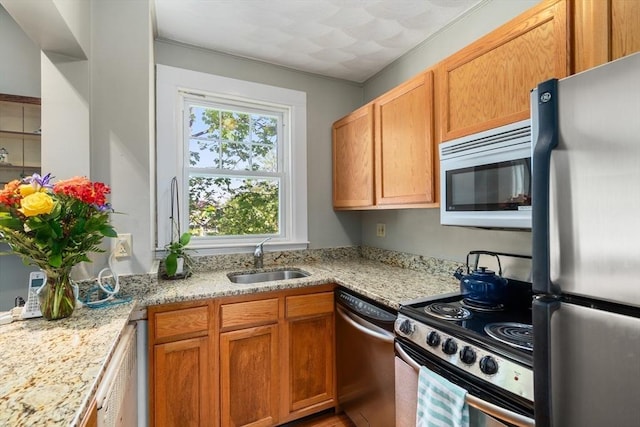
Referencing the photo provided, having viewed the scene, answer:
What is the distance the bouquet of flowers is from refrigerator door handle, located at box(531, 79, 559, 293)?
59.5 inches

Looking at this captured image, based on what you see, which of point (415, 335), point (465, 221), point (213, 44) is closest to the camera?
point (415, 335)

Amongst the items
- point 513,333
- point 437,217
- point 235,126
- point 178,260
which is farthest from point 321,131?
point 513,333

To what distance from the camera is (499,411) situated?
0.92m

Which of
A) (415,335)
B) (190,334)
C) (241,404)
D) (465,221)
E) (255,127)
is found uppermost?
(255,127)

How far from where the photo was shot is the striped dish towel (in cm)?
102

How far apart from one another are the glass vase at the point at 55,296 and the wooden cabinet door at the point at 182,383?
470mm

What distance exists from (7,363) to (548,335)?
1.45 m

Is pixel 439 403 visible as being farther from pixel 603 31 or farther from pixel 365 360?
pixel 603 31

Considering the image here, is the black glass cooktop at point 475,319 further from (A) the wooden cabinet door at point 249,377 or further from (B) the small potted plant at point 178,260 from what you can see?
(B) the small potted plant at point 178,260

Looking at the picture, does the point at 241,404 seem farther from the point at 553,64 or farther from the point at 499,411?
the point at 553,64

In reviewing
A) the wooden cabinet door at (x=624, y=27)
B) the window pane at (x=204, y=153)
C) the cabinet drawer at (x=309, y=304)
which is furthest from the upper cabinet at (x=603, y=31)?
the window pane at (x=204, y=153)

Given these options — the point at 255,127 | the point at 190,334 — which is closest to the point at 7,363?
the point at 190,334

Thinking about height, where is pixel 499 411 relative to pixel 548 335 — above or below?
below

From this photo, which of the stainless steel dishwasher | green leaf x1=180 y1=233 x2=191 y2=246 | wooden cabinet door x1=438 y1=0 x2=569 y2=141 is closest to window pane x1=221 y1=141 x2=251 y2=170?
green leaf x1=180 y1=233 x2=191 y2=246
